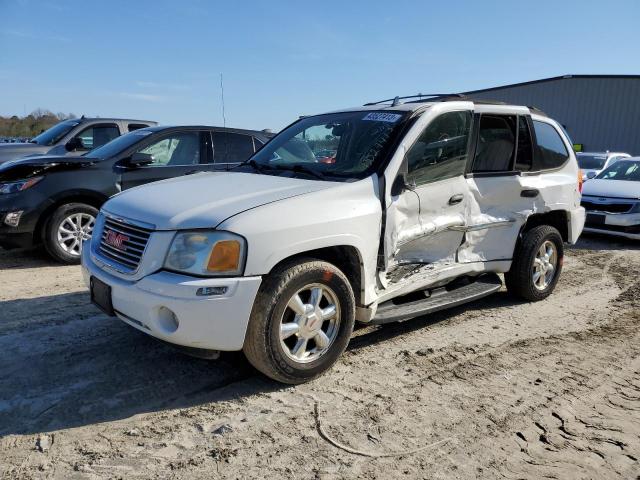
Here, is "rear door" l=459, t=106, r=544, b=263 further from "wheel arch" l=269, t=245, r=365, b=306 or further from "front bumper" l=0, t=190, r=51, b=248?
"front bumper" l=0, t=190, r=51, b=248

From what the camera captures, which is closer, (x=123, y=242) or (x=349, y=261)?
(x=123, y=242)

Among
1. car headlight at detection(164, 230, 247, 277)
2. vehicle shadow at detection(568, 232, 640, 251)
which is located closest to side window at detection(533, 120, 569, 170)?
car headlight at detection(164, 230, 247, 277)

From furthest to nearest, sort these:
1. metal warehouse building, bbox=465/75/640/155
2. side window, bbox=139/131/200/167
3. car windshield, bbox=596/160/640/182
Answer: metal warehouse building, bbox=465/75/640/155 < car windshield, bbox=596/160/640/182 < side window, bbox=139/131/200/167

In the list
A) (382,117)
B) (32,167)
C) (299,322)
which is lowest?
(299,322)

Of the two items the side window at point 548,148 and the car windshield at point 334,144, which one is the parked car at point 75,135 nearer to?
the car windshield at point 334,144

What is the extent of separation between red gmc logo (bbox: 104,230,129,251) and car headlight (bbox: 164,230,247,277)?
0.54 metres

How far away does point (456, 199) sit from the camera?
4219mm

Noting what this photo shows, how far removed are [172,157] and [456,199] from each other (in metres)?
4.30

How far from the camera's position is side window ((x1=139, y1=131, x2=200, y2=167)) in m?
6.97

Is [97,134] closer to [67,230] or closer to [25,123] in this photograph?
[67,230]

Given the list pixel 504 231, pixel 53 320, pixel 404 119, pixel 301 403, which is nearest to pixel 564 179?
pixel 504 231

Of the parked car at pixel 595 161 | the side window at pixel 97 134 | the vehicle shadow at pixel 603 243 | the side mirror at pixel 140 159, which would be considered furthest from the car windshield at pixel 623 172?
the side window at pixel 97 134

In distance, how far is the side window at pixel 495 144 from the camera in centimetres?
454

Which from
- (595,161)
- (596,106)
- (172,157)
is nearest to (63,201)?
(172,157)
